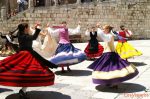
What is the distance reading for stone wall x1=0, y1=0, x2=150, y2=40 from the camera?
22.5 meters

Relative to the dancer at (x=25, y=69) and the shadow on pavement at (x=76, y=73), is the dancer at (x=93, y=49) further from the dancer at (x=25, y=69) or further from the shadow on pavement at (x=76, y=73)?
the dancer at (x=25, y=69)

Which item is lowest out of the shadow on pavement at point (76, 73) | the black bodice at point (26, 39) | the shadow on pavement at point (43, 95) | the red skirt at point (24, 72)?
the shadow on pavement at point (76, 73)

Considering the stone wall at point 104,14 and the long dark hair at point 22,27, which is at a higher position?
→ the long dark hair at point 22,27

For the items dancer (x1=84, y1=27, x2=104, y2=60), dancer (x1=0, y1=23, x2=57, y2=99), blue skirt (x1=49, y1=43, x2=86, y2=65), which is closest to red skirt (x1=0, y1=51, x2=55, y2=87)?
dancer (x1=0, y1=23, x2=57, y2=99)

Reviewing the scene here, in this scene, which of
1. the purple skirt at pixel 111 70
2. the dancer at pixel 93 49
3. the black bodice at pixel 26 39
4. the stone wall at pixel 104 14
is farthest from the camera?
the stone wall at pixel 104 14

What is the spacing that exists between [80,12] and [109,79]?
1578 centimetres

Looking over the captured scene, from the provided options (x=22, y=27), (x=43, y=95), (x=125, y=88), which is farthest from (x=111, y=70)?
(x=22, y=27)

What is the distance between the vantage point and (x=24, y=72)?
7.00 m

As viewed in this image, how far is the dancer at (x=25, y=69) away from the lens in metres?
6.96

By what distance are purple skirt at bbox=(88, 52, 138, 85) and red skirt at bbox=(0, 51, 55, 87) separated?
129cm

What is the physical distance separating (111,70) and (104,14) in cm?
1536

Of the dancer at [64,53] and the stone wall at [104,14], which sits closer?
the dancer at [64,53]

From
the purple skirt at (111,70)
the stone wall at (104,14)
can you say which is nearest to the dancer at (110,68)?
the purple skirt at (111,70)

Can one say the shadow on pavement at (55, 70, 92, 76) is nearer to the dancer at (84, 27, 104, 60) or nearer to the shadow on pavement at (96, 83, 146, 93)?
the shadow on pavement at (96, 83, 146, 93)
